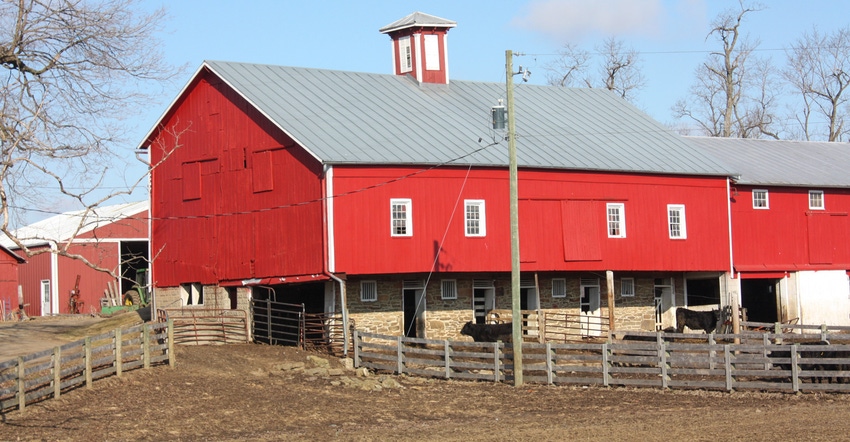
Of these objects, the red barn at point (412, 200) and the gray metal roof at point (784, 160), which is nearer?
the red barn at point (412, 200)

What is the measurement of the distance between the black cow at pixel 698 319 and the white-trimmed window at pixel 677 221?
102 inches

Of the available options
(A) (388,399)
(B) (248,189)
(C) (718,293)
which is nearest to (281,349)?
(B) (248,189)

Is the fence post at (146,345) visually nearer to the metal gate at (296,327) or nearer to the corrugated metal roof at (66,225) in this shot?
the metal gate at (296,327)

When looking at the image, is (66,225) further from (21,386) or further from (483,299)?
(21,386)

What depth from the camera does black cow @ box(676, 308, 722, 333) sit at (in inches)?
1452

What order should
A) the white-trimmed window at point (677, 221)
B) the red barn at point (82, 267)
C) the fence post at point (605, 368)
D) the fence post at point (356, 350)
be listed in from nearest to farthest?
the fence post at point (605, 368) → the fence post at point (356, 350) → the white-trimmed window at point (677, 221) → the red barn at point (82, 267)

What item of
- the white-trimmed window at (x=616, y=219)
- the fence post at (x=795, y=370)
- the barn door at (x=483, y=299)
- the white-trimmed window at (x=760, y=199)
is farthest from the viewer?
the white-trimmed window at (x=760, y=199)

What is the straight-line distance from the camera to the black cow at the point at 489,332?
106 feet

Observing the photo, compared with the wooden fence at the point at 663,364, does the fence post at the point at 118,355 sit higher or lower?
higher

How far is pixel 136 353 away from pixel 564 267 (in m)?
15.5

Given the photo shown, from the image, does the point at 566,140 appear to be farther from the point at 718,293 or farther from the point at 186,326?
the point at 186,326

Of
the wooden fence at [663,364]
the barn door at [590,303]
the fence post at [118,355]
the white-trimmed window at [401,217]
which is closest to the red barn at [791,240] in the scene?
the barn door at [590,303]

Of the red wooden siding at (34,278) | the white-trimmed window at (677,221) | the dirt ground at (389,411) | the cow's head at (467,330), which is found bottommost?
the dirt ground at (389,411)

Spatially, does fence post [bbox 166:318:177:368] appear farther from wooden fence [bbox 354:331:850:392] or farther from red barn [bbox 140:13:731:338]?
red barn [bbox 140:13:731:338]
